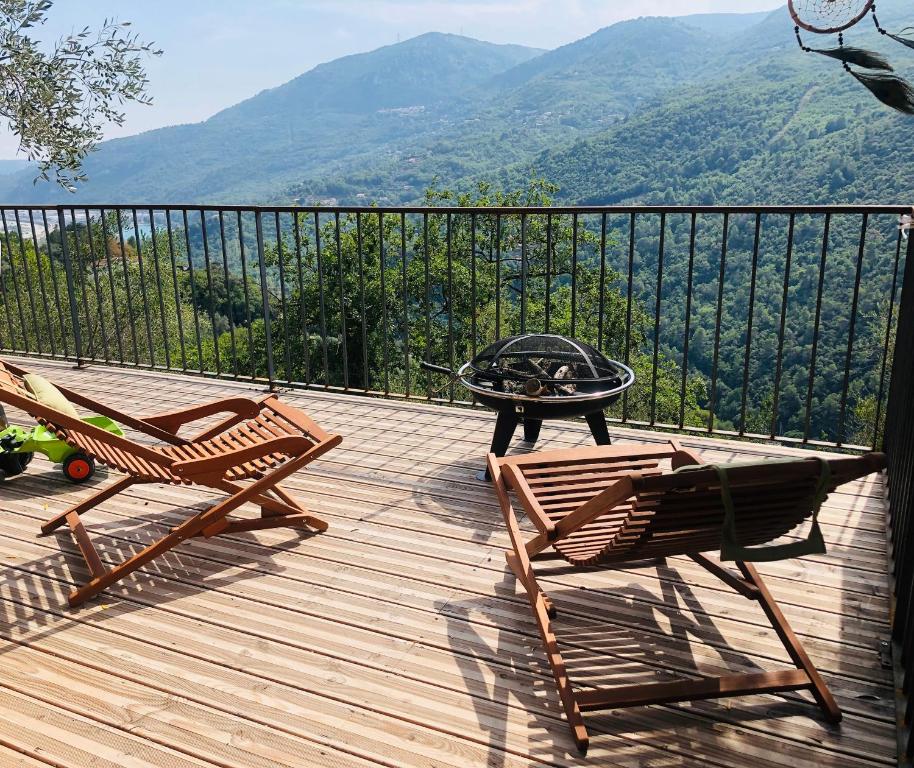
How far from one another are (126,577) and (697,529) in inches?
72.4

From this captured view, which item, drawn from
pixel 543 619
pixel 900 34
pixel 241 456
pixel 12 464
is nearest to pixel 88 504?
pixel 241 456

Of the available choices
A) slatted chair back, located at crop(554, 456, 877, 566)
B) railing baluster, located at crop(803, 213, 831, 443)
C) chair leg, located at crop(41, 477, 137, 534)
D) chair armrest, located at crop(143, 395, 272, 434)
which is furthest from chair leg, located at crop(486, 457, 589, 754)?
railing baluster, located at crop(803, 213, 831, 443)

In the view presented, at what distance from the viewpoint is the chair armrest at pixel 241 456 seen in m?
2.56

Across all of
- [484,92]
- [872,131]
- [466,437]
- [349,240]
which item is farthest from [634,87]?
[466,437]

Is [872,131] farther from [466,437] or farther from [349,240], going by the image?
[466,437]

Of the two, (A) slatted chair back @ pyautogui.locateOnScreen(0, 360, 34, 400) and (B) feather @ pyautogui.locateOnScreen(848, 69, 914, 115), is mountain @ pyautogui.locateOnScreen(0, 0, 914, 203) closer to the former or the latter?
(B) feather @ pyautogui.locateOnScreen(848, 69, 914, 115)

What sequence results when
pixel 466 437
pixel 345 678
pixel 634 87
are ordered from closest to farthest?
pixel 345 678, pixel 466 437, pixel 634 87

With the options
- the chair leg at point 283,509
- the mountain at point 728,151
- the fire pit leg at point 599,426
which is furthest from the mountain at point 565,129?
the chair leg at point 283,509

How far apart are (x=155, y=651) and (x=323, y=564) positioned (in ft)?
2.14

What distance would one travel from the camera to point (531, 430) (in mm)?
3865

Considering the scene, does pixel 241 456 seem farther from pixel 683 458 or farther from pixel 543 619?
pixel 683 458

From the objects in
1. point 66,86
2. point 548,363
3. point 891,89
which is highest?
point 66,86

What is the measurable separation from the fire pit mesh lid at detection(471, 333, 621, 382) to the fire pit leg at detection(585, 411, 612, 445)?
162mm

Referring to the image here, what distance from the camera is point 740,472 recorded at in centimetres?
164
